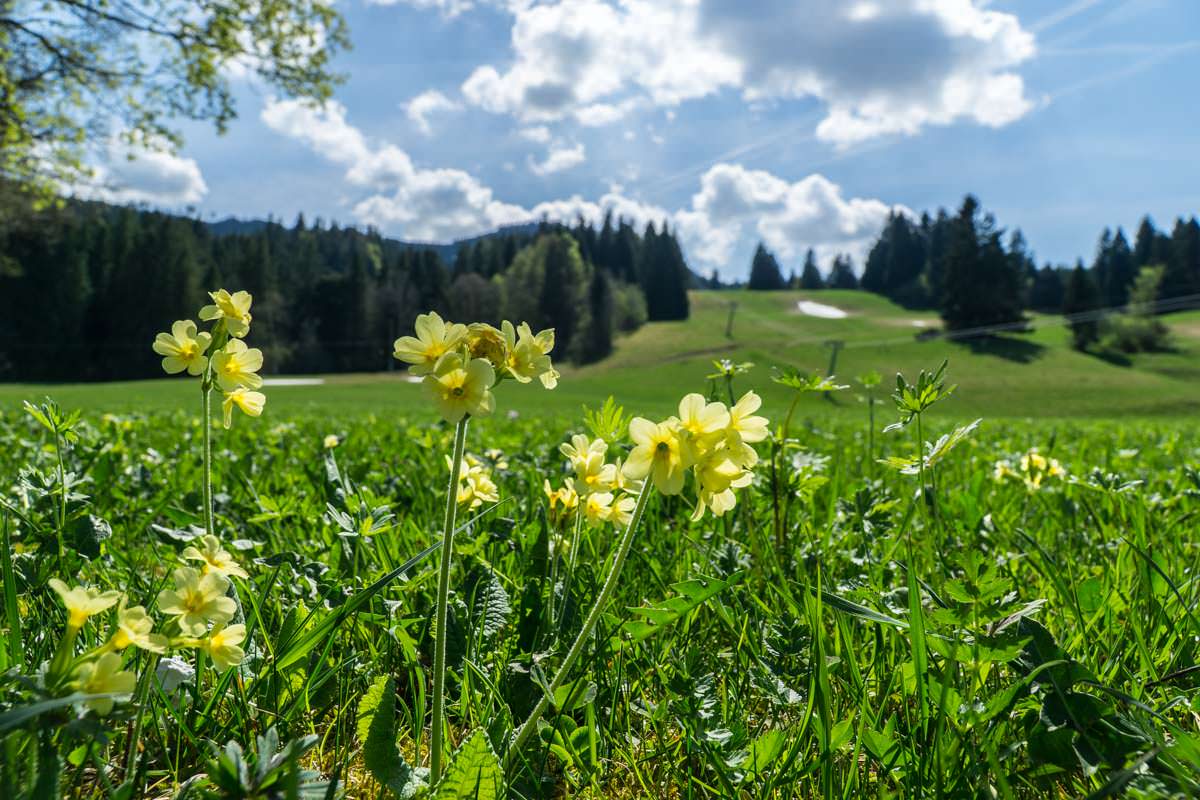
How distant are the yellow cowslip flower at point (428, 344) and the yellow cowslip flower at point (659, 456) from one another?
0.27 metres

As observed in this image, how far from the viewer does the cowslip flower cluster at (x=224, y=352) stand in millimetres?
1243

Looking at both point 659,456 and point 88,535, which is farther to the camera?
point 88,535

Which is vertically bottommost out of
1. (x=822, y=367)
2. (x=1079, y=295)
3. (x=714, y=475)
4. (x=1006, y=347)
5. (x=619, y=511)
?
(x=1006, y=347)

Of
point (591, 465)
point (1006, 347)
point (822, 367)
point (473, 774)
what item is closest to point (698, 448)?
point (591, 465)

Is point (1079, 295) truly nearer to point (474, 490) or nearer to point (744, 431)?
point (474, 490)

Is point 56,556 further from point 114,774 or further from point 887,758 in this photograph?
point 887,758

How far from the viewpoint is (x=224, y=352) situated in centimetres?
125

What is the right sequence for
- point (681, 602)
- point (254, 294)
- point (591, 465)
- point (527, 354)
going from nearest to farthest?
point (527, 354) < point (681, 602) < point (591, 465) < point (254, 294)

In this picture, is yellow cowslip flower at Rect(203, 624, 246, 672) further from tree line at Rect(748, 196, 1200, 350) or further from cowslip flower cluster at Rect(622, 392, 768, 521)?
tree line at Rect(748, 196, 1200, 350)

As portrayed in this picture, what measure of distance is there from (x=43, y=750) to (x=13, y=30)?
15.2 meters

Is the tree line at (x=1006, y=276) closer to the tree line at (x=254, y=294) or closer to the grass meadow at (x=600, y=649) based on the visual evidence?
the tree line at (x=254, y=294)

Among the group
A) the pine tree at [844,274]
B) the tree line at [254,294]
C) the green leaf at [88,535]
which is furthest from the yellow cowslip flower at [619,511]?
the pine tree at [844,274]

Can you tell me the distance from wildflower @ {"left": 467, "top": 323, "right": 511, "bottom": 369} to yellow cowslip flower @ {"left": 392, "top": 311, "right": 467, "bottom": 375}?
2 cm

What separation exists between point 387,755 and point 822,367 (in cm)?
1524
